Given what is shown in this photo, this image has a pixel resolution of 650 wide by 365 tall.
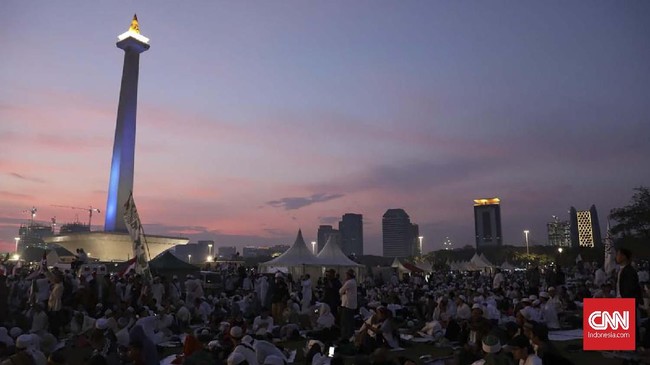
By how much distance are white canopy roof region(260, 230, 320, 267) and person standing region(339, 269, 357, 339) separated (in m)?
15.4

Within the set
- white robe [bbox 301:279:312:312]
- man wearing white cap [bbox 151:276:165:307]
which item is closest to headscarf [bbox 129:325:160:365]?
man wearing white cap [bbox 151:276:165:307]

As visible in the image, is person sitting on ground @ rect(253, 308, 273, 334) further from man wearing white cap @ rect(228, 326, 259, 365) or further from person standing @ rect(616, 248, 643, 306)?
person standing @ rect(616, 248, 643, 306)

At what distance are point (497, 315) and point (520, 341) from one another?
26.0 ft

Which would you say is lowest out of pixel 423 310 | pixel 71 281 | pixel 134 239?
pixel 423 310

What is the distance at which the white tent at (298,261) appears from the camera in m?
27.1

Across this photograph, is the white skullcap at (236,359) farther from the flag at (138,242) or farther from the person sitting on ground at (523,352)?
the flag at (138,242)

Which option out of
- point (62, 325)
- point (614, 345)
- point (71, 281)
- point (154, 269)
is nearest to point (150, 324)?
point (62, 325)

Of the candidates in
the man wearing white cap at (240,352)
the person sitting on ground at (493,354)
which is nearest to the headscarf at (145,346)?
the man wearing white cap at (240,352)

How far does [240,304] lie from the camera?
15578mm

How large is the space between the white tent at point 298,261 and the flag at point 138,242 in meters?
10.4

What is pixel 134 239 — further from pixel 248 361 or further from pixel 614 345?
pixel 614 345

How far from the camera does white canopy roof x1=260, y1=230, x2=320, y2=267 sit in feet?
88.9

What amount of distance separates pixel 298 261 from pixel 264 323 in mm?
14765

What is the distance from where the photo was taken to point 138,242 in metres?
17.4
